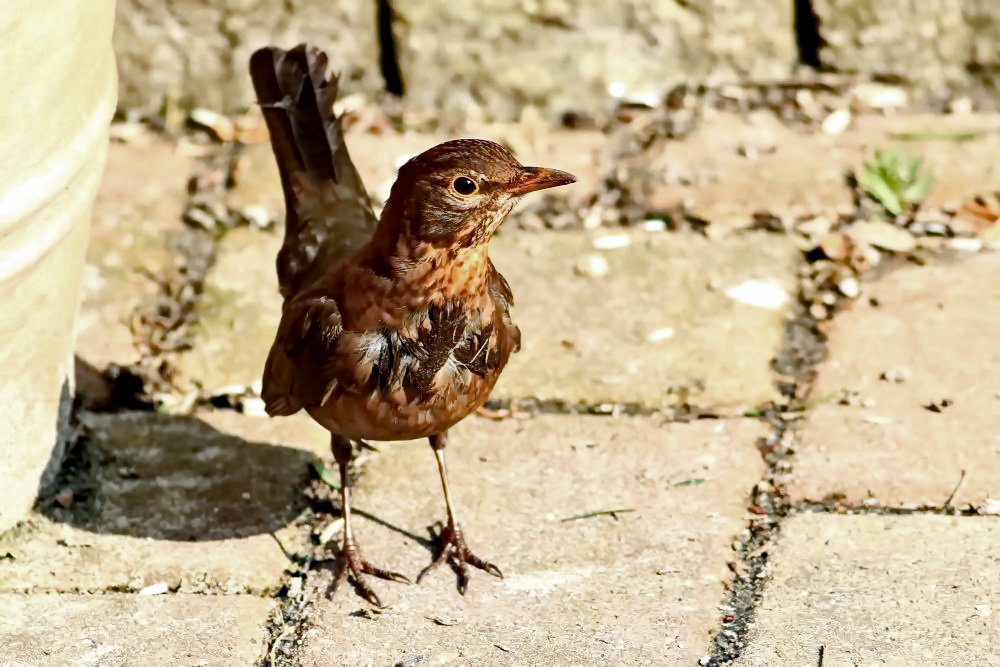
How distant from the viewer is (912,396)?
14.1 feet

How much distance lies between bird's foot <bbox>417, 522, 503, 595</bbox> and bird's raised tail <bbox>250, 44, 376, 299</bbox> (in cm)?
91

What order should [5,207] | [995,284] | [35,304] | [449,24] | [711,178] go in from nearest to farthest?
[5,207] → [35,304] → [995,284] → [711,178] → [449,24]

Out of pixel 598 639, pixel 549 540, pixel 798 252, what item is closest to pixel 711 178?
pixel 798 252

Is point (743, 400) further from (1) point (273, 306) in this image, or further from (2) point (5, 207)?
(2) point (5, 207)

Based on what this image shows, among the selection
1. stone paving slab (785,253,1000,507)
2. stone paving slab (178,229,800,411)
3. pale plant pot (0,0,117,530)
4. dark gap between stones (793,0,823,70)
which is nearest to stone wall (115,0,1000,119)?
dark gap between stones (793,0,823,70)

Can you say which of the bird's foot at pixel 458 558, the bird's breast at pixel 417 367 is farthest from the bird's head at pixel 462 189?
the bird's foot at pixel 458 558

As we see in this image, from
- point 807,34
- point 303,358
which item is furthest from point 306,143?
point 807,34

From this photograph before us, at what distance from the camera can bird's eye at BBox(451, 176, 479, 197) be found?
3.44 meters

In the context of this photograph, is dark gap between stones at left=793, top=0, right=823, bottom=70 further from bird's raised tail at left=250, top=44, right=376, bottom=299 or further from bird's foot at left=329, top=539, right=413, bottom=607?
bird's foot at left=329, top=539, right=413, bottom=607

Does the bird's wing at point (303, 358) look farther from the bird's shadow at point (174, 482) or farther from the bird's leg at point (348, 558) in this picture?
the bird's shadow at point (174, 482)

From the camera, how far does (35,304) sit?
12.4ft

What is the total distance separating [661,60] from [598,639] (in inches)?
123

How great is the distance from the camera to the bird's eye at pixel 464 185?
3441mm

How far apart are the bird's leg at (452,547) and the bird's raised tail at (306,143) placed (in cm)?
71
